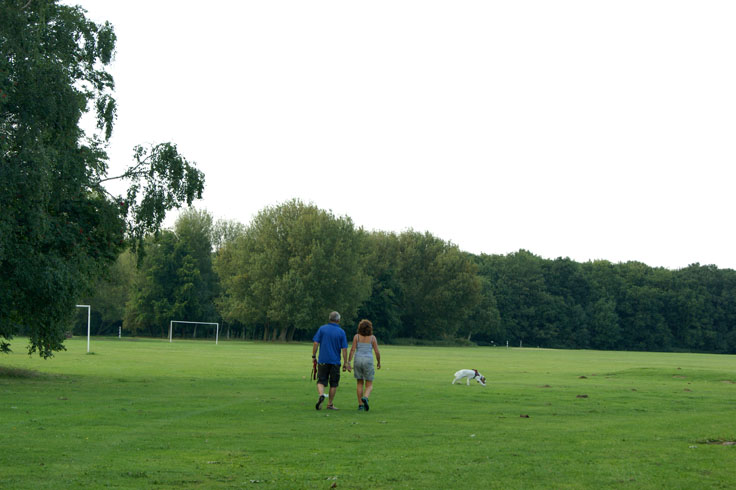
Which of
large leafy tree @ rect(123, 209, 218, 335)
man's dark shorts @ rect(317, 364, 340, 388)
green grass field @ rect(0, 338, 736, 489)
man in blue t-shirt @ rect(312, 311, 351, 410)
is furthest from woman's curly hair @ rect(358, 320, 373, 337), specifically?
large leafy tree @ rect(123, 209, 218, 335)

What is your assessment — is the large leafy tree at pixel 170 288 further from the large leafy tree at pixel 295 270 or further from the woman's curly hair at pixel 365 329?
the woman's curly hair at pixel 365 329

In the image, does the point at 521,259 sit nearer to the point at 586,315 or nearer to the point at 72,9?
the point at 586,315

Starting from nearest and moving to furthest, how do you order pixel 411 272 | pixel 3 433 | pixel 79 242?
pixel 3 433, pixel 79 242, pixel 411 272

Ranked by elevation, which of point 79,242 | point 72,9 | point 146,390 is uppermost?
point 72,9

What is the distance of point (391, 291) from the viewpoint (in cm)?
11156

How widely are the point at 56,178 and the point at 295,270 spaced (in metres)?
70.4

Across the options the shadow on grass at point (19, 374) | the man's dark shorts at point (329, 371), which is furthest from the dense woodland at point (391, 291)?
the man's dark shorts at point (329, 371)

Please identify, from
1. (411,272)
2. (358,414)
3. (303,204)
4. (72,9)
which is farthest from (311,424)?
(411,272)

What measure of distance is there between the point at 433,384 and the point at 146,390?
9.97 metres

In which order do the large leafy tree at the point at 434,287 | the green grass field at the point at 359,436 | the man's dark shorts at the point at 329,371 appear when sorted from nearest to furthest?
the green grass field at the point at 359,436, the man's dark shorts at the point at 329,371, the large leafy tree at the point at 434,287

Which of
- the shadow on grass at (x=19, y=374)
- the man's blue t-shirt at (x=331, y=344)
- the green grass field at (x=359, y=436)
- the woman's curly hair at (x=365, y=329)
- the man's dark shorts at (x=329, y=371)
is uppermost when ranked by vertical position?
the woman's curly hair at (x=365, y=329)

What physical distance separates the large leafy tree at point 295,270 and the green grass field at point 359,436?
223 ft

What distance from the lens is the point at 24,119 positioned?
939 inches

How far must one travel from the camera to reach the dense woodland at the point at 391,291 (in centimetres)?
9744
